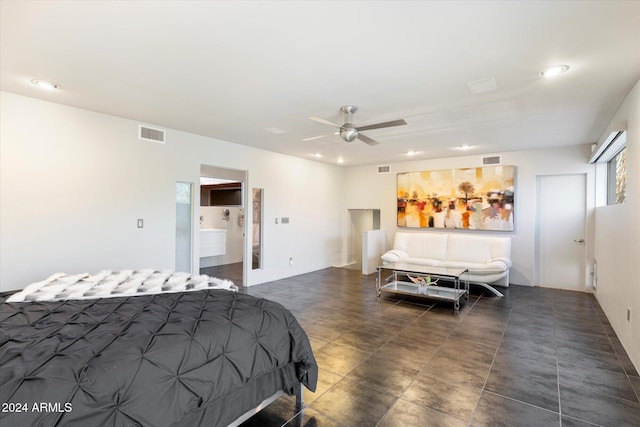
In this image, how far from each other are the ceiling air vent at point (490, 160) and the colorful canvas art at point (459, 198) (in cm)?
9

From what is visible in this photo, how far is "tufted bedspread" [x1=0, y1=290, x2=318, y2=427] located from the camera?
1.30 m

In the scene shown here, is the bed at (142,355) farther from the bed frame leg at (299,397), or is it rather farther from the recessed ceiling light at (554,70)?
the recessed ceiling light at (554,70)

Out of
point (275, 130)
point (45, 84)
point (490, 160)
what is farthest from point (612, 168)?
point (45, 84)

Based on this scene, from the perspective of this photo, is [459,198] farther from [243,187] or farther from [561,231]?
[243,187]

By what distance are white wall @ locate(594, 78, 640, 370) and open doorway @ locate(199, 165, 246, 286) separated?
6.83 metres

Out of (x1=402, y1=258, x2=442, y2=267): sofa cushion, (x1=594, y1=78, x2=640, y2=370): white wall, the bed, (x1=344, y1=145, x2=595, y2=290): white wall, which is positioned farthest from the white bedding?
(x1=344, y1=145, x2=595, y2=290): white wall

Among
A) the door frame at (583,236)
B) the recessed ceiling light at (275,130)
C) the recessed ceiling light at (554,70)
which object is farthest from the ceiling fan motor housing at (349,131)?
the door frame at (583,236)

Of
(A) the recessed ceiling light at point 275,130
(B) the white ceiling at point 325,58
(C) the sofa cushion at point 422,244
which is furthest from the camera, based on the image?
(C) the sofa cushion at point 422,244

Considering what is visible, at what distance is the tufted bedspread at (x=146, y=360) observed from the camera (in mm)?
1297

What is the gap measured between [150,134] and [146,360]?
3.95 m

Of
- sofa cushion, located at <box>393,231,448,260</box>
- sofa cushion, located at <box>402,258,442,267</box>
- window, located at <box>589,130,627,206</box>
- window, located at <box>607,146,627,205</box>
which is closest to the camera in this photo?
window, located at <box>589,130,627,206</box>

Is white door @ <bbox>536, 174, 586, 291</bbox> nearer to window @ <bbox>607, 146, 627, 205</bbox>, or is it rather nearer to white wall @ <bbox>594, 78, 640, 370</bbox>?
window @ <bbox>607, 146, 627, 205</bbox>

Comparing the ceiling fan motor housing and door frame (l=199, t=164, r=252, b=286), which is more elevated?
the ceiling fan motor housing

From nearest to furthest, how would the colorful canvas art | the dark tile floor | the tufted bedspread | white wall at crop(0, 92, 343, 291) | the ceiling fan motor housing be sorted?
1. the tufted bedspread
2. the dark tile floor
3. white wall at crop(0, 92, 343, 291)
4. the ceiling fan motor housing
5. the colorful canvas art
